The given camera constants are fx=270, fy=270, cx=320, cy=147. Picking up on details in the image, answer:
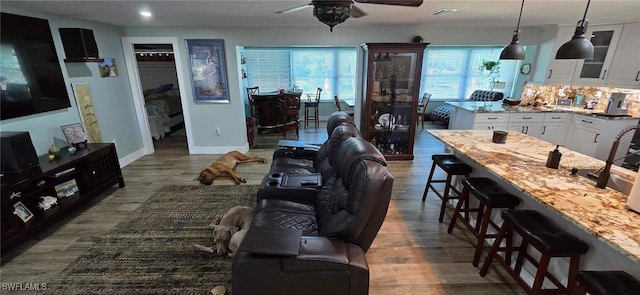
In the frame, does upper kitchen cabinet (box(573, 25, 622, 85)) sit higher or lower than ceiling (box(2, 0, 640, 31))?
lower

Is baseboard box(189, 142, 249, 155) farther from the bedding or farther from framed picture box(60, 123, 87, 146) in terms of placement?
framed picture box(60, 123, 87, 146)

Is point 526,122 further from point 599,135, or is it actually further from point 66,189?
point 66,189

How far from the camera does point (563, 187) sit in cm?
169

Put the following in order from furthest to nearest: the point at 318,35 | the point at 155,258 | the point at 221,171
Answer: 1. the point at 318,35
2. the point at 221,171
3. the point at 155,258

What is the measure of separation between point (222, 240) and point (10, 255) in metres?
1.85

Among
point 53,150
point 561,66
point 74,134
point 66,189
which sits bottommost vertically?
point 66,189

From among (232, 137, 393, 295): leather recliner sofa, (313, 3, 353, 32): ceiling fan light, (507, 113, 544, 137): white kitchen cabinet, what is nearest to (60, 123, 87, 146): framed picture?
(232, 137, 393, 295): leather recliner sofa

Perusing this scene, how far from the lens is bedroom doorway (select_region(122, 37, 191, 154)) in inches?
177

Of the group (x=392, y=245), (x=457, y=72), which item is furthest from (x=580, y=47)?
(x=457, y=72)

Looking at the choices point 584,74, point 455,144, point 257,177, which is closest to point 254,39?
point 257,177

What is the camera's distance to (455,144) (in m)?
2.59

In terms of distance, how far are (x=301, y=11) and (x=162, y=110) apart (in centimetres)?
437

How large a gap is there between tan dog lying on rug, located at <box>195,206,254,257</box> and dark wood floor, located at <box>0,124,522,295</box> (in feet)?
3.66

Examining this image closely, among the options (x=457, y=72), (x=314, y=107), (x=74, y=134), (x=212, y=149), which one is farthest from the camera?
(x=457, y=72)
